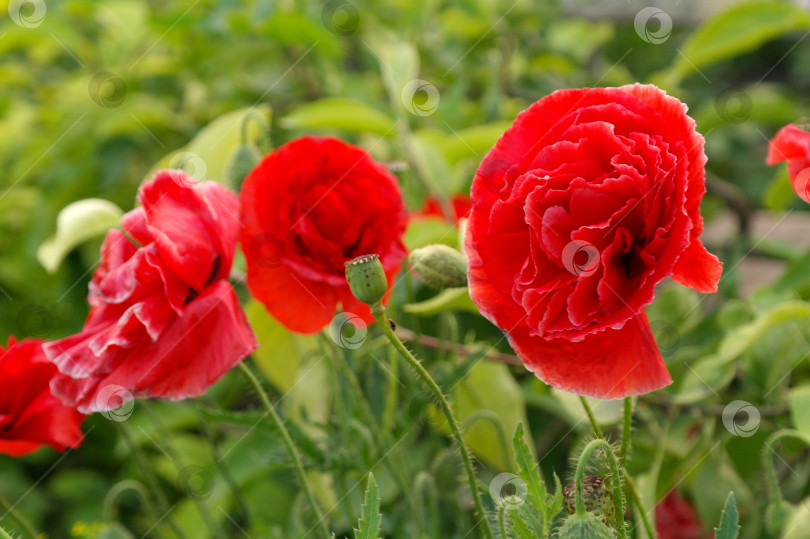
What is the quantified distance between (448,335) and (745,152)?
117cm

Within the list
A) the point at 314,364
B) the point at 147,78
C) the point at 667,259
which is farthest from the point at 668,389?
the point at 147,78

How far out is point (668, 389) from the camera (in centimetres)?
87

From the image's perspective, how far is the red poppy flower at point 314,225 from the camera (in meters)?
0.58

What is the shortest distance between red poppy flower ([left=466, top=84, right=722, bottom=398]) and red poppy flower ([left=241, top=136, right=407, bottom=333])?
154 mm

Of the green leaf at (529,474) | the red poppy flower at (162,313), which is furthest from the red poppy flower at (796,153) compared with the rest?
the red poppy flower at (162,313)

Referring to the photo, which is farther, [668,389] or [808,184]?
[668,389]

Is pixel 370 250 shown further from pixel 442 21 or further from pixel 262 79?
pixel 442 21

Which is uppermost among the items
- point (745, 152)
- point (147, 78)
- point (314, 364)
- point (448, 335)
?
point (147, 78)

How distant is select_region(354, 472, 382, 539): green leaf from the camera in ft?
1.39
